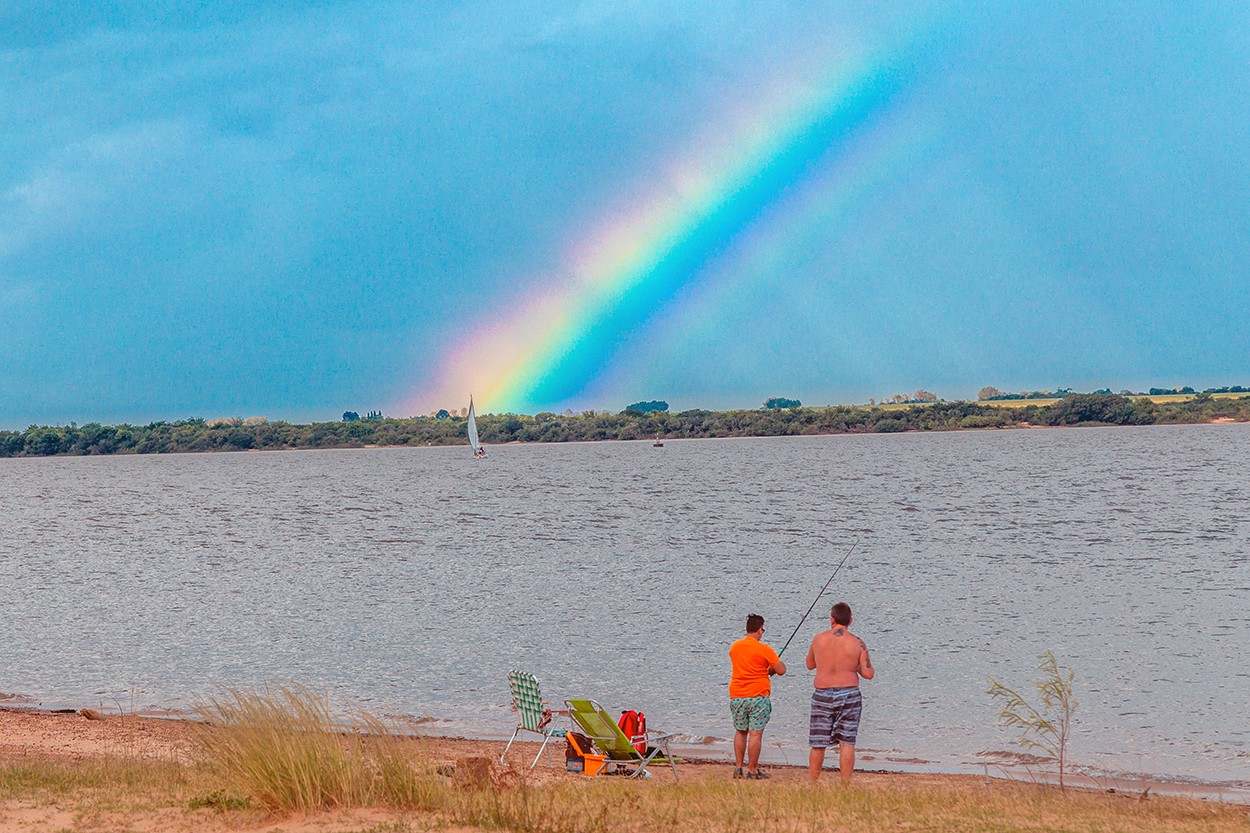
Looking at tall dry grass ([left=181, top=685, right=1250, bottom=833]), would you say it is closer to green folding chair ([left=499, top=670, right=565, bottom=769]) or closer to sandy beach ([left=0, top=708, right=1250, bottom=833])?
sandy beach ([left=0, top=708, right=1250, bottom=833])

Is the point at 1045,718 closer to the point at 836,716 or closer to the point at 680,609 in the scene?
the point at 836,716

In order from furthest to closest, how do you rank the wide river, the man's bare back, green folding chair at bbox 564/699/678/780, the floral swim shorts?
the wide river < the floral swim shorts < green folding chair at bbox 564/699/678/780 < the man's bare back

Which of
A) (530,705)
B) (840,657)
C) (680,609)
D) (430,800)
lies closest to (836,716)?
(840,657)

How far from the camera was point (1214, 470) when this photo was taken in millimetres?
101062

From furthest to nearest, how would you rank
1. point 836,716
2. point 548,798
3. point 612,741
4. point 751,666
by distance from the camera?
point 751,666 < point 612,741 < point 836,716 < point 548,798

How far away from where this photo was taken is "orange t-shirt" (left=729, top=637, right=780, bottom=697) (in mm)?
13109

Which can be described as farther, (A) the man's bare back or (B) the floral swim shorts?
(B) the floral swim shorts

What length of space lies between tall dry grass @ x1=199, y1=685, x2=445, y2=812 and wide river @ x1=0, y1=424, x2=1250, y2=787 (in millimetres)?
6520

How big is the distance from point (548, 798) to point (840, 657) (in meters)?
3.56

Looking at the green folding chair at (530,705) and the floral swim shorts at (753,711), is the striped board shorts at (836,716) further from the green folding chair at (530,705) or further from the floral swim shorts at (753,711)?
the green folding chair at (530,705)

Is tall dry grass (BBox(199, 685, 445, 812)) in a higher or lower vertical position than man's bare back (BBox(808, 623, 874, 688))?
lower

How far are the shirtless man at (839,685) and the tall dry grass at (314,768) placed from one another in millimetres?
4191

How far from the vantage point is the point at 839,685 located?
39.8 feet

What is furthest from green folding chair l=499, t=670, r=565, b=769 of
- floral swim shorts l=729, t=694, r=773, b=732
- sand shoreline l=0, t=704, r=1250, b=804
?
floral swim shorts l=729, t=694, r=773, b=732
